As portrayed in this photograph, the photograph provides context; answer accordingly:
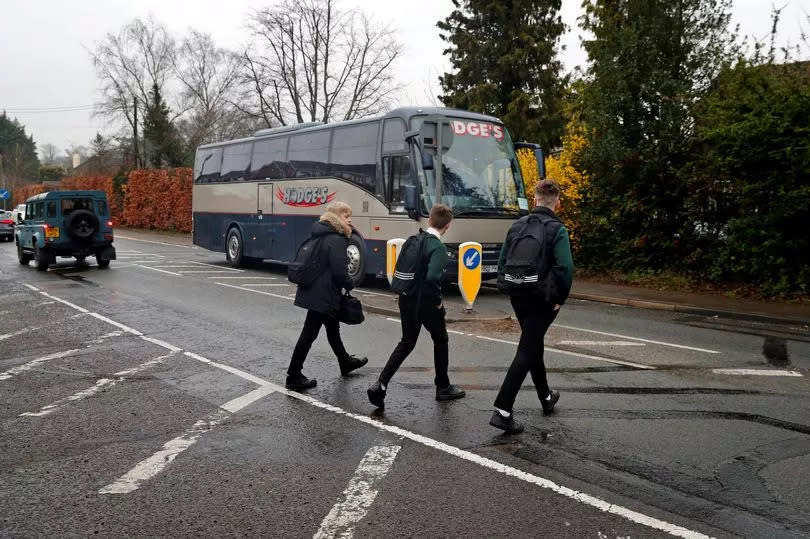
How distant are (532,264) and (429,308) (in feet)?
4.12

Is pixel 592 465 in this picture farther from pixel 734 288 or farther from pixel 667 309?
pixel 734 288

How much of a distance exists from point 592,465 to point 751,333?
6.99 meters

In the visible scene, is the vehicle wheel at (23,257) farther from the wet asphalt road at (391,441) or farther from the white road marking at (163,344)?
the white road marking at (163,344)

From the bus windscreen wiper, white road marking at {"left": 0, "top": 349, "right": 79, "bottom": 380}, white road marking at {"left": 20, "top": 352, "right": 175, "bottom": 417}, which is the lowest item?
white road marking at {"left": 0, "top": 349, "right": 79, "bottom": 380}

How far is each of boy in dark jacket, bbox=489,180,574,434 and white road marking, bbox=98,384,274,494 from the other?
2281 millimetres

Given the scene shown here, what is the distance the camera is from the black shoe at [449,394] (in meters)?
6.32

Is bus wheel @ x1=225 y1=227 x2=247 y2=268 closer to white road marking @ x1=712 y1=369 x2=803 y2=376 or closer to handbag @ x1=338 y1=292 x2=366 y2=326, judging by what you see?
handbag @ x1=338 y1=292 x2=366 y2=326

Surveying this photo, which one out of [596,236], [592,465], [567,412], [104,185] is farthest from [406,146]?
[104,185]

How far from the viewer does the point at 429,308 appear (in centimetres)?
617

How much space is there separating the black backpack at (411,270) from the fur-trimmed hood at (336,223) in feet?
2.88

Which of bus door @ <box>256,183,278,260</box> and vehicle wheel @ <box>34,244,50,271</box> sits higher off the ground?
bus door @ <box>256,183,278,260</box>

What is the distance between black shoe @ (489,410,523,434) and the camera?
5.31 metres

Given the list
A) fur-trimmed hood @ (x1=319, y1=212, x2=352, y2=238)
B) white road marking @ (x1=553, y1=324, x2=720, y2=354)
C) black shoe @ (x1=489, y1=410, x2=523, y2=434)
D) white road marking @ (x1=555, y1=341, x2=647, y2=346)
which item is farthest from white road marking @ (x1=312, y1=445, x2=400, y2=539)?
white road marking @ (x1=553, y1=324, x2=720, y2=354)

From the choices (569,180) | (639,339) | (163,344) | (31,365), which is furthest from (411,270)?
(569,180)
